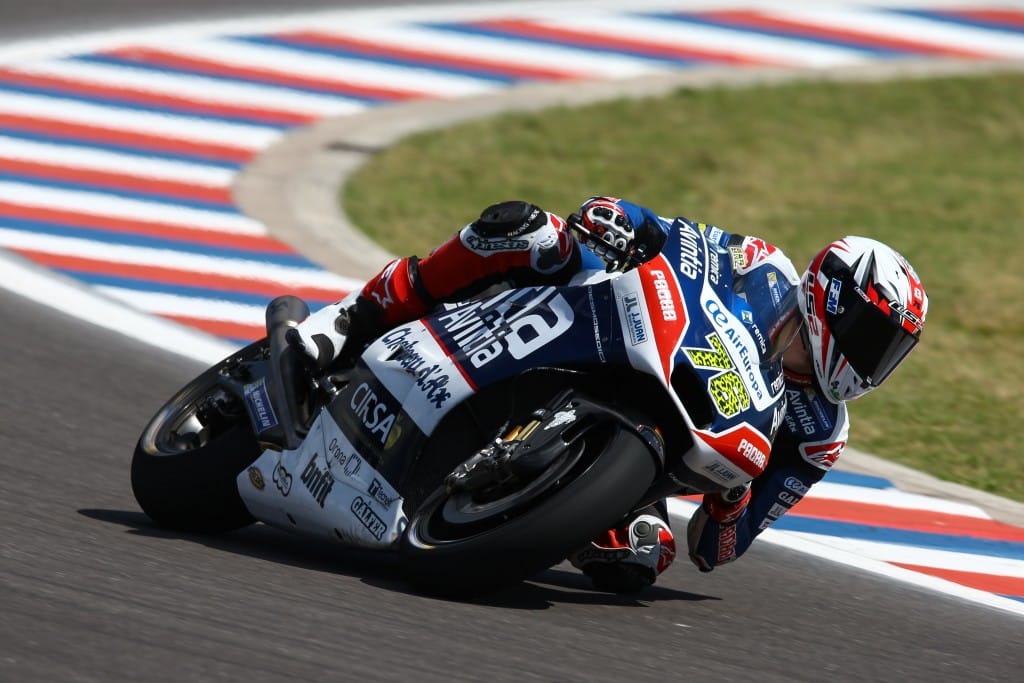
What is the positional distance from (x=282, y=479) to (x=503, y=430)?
2.57 ft

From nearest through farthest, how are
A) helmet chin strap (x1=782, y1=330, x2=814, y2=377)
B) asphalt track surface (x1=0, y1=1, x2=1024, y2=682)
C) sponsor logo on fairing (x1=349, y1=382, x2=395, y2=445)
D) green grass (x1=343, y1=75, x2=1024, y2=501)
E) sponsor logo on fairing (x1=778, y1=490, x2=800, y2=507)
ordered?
asphalt track surface (x1=0, y1=1, x2=1024, y2=682)
sponsor logo on fairing (x1=349, y1=382, x2=395, y2=445)
helmet chin strap (x1=782, y1=330, x2=814, y2=377)
sponsor logo on fairing (x1=778, y1=490, x2=800, y2=507)
green grass (x1=343, y1=75, x2=1024, y2=501)

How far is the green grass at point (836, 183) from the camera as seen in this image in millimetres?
9188

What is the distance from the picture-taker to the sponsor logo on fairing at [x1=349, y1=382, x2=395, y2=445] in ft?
16.7

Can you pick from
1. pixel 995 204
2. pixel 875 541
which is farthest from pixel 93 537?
pixel 995 204

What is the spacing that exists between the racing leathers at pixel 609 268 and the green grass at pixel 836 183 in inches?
108

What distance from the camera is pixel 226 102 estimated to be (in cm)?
1195

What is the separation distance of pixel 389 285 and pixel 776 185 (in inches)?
293

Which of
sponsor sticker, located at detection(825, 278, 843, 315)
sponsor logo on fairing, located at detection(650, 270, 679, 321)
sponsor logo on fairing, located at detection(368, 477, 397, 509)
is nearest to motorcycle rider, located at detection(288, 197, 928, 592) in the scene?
sponsor sticker, located at detection(825, 278, 843, 315)

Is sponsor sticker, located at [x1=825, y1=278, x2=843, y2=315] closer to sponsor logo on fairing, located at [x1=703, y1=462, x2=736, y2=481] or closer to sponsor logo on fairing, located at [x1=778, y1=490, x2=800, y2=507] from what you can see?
sponsor logo on fairing, located at [x1=703, y1=462, x2=736, y2=481]

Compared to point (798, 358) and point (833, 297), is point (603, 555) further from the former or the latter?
point (833, 297)

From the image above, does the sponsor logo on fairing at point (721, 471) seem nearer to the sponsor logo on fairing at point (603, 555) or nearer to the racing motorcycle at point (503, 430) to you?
the racing motorcycle at point (503, 430)

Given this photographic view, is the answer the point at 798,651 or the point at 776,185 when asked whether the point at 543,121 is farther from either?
the point at 798,651

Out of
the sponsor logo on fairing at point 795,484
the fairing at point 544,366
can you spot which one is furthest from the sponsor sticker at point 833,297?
the sponsor logo on fairing at point 795,484

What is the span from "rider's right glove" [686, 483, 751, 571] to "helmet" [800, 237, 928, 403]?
534 millimetres
